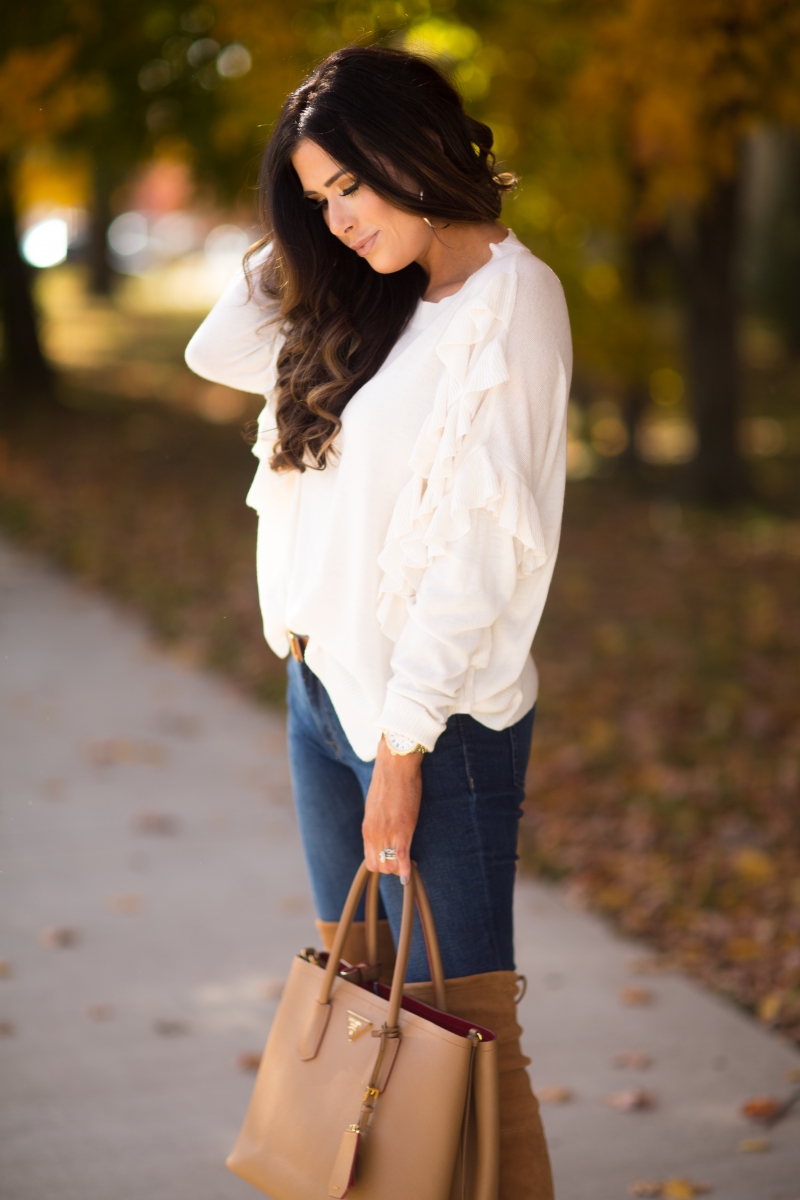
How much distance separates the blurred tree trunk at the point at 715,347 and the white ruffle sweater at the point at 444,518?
8.42 m

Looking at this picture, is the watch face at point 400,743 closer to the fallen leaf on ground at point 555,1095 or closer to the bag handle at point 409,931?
the bag handle at point 409,931

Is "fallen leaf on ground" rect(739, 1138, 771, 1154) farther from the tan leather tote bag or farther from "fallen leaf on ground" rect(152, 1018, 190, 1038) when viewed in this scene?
"fallen leaf on ground" rect(152, 1018, 190, 1038)

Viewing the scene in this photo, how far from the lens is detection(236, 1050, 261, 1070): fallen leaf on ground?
321cm

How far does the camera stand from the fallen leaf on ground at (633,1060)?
321cm

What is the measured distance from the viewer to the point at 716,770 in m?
5.03

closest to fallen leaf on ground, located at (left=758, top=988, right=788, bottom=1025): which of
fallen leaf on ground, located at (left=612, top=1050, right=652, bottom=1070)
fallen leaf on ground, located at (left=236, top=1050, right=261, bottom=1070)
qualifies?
fallen leaf on ground, located at (left=612, top=1050, right=652, bottom=1070)

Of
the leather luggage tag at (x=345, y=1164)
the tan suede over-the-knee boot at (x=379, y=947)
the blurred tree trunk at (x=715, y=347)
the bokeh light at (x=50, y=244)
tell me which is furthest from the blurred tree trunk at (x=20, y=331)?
the leather luggage tag at (x=345, y=1164)

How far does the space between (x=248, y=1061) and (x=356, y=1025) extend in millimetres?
1491

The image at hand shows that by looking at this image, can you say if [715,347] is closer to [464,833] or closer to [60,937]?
[60,937]

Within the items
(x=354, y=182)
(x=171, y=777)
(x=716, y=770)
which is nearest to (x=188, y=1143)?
(x=354, y=182)

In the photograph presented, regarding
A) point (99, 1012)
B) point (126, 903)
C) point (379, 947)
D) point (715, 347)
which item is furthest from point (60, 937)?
point (715, 347)

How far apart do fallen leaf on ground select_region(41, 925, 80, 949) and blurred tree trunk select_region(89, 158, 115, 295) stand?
16.7 m

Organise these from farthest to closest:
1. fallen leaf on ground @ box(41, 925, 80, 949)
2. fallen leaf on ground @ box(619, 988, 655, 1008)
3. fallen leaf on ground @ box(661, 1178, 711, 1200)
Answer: fallen leaf on ground @ box(41, 925, 80, 949)
fallen leaf on ground @ box(619, 988, 655, 1008)
fallen leaf on ground @ box(661, 1178, 711, 1200)

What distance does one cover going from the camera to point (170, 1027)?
3.38 m
